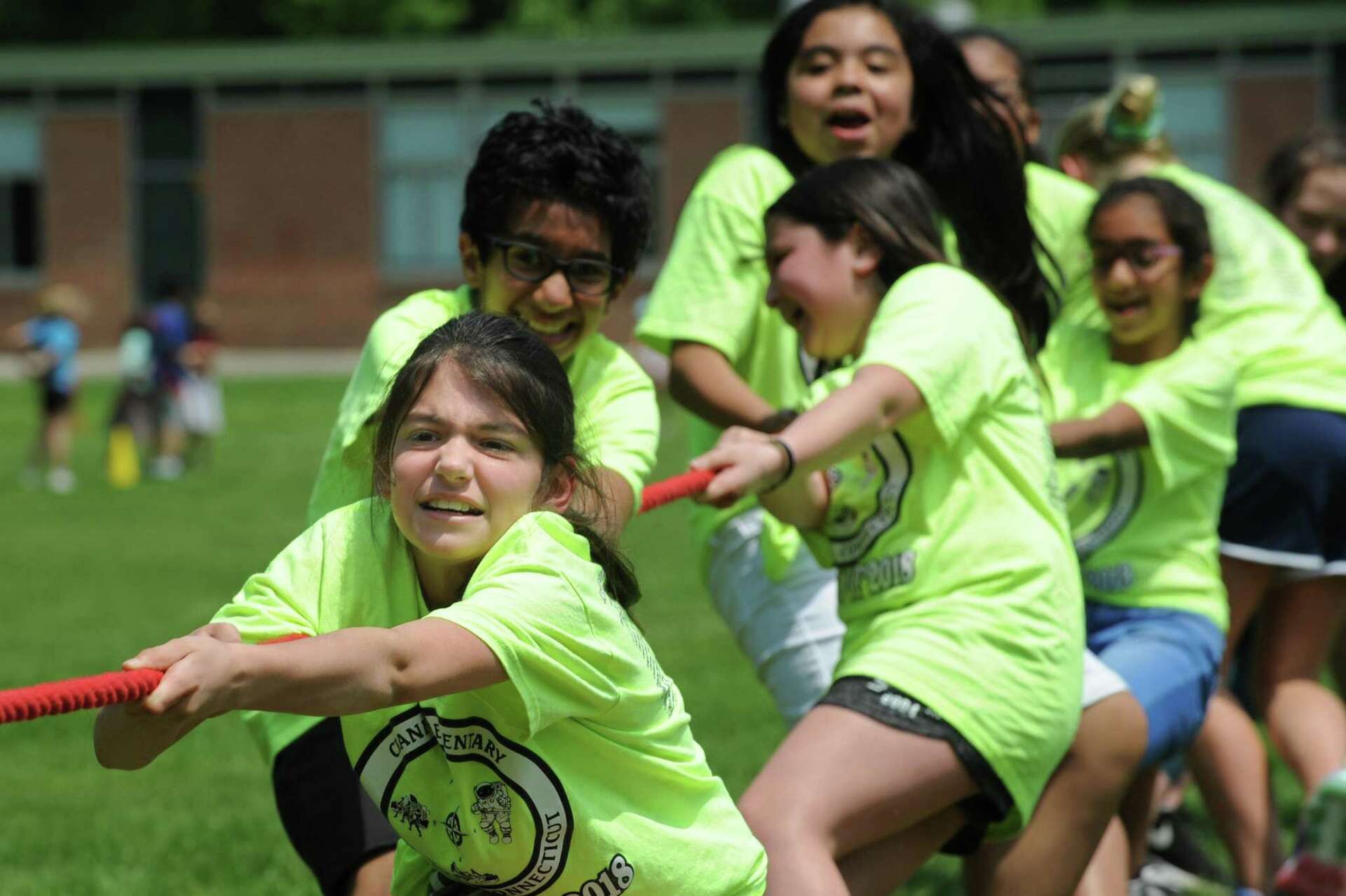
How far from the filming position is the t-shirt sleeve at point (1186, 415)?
171 inches

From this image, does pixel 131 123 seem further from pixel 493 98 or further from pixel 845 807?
pixel 845 807

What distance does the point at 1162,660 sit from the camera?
159 inches

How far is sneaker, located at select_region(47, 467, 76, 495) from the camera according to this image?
17031 millimetres

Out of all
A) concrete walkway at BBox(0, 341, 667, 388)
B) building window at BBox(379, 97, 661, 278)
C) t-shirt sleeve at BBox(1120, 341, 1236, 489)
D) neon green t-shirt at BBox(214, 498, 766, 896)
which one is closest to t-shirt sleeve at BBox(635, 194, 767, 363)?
t-shirt sleeve at BBox(1120, 341, 1236, 489)

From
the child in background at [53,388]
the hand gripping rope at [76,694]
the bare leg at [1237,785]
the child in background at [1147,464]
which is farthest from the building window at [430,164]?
the hand gripping rope at [76,694]

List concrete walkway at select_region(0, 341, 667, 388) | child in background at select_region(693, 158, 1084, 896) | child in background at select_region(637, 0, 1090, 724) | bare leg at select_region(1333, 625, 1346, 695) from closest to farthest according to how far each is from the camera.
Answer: child in background at select_region(693, 158, 1084, 896)
child in background at select_region(637, 0, 1090, 724)
bare leg at select_region(1333, 625, 1346, 695)
concrete walkway at select_region(0, 341, 667, 388)

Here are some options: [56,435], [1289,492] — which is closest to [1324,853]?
[1289,492]

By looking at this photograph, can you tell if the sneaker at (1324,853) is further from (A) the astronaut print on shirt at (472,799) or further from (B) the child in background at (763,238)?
(A) the astronaut print on shirt at (472,799)

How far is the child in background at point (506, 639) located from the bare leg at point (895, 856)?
0.45 m

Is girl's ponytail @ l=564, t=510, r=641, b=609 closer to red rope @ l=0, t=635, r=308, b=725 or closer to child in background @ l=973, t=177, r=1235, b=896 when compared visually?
red rope @ l=0, t=635, r=308, b=725

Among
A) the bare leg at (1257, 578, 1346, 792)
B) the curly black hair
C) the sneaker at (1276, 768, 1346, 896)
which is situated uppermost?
the curly black hair

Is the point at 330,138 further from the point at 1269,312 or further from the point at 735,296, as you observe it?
the point at 735,296

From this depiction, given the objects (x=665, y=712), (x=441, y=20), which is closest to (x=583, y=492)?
(x=665, y=712)

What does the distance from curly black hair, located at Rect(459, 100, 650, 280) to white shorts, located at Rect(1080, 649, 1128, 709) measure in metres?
1.18
